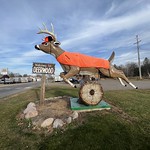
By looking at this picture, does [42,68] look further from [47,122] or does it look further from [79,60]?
[47,122]

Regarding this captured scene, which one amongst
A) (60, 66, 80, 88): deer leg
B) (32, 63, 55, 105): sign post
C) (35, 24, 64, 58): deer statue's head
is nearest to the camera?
(60, 66, 80, 88): deer leg

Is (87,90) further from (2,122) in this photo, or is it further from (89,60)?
(2,122)

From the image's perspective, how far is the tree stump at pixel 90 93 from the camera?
645 cm

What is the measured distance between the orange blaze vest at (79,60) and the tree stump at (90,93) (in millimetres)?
820

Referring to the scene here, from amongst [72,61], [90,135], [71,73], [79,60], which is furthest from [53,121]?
[79,60]

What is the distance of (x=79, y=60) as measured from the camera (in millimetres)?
6645

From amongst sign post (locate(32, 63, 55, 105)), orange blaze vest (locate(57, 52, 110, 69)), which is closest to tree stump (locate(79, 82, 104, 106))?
orange blaze vest (locate(57, 52, 110, 69))

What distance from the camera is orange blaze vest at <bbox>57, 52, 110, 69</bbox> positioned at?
21.8ft

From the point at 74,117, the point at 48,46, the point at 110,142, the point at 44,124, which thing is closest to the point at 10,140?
the point at 44,124

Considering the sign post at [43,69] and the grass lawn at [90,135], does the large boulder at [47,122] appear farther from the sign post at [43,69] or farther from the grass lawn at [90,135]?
the sign post at [43,69]

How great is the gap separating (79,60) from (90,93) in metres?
1.43

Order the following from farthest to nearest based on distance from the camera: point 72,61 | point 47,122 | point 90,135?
point 72,61 < point 47,122 < point 90,135

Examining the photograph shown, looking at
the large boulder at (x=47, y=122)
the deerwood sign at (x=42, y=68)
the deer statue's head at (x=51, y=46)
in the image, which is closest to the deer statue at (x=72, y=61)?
→ the deer statue's head at (x=51, y=46)

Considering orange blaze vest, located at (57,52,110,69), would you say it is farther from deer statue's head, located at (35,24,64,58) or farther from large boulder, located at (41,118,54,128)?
large boulder, located at (41,118,54,128)
